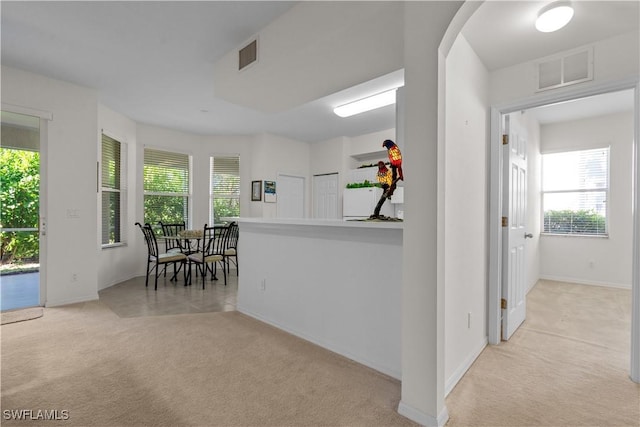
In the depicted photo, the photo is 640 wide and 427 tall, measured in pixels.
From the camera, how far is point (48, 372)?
216 centimetres

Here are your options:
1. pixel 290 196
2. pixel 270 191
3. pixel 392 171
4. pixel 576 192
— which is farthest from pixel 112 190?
pixel 576 192

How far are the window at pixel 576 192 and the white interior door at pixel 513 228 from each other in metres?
2.80

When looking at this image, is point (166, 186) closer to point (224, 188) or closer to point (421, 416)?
point (224, 188)

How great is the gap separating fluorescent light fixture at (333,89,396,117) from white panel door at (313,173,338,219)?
2199mm

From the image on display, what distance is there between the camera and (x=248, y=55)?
9.20 ft

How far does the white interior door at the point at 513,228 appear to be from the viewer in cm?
284

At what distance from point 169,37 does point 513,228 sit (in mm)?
3691

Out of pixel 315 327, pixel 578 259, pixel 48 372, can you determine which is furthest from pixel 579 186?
pixel 48 372

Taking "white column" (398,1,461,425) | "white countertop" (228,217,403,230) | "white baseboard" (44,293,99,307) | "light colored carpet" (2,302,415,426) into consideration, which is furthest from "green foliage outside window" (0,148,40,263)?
"white column" (398,1,461,425)

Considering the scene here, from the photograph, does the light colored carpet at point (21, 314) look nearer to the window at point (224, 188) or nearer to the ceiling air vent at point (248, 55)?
the window at point (224, 188)

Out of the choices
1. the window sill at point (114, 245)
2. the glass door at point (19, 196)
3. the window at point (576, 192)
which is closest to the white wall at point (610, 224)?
the window at point (576, 192)

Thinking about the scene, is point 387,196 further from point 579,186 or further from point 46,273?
point 579,186

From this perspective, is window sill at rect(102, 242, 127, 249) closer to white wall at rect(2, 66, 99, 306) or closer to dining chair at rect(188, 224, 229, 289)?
white wall at rect(2, 66, 99, 306)

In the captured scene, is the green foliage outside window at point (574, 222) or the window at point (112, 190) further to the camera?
the green foliage outside window at point (574, 222)
